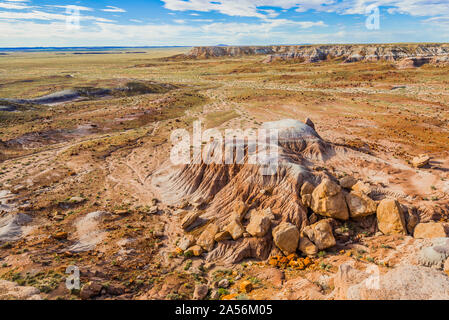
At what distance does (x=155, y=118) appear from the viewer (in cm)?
4762

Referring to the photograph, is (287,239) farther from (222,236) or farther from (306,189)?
(306,189)

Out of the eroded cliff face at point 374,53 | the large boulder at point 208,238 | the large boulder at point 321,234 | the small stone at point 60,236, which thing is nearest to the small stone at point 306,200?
the large boulder at point 321,234

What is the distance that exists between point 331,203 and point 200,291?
938cm

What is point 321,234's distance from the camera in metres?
14.5

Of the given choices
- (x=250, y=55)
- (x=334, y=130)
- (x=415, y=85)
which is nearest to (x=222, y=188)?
(x=334, y=130)

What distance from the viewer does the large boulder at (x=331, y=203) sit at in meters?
15.7

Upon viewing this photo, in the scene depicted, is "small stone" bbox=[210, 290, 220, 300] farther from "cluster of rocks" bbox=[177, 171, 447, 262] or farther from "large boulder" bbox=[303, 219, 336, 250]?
"large boulder" bbox=[303, 219, 336, 250]

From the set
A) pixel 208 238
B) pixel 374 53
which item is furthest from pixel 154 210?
pixel 374 53

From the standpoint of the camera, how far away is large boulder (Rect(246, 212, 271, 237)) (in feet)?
49.2

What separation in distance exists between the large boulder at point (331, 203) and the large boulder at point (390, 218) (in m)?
1.87

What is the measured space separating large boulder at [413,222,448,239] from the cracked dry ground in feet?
2.23

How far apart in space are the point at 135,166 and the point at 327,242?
21278 mm

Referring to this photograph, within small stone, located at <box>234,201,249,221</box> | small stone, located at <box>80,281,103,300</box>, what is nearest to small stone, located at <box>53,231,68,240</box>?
small stone, located at <box>80,281,103,300</box>
